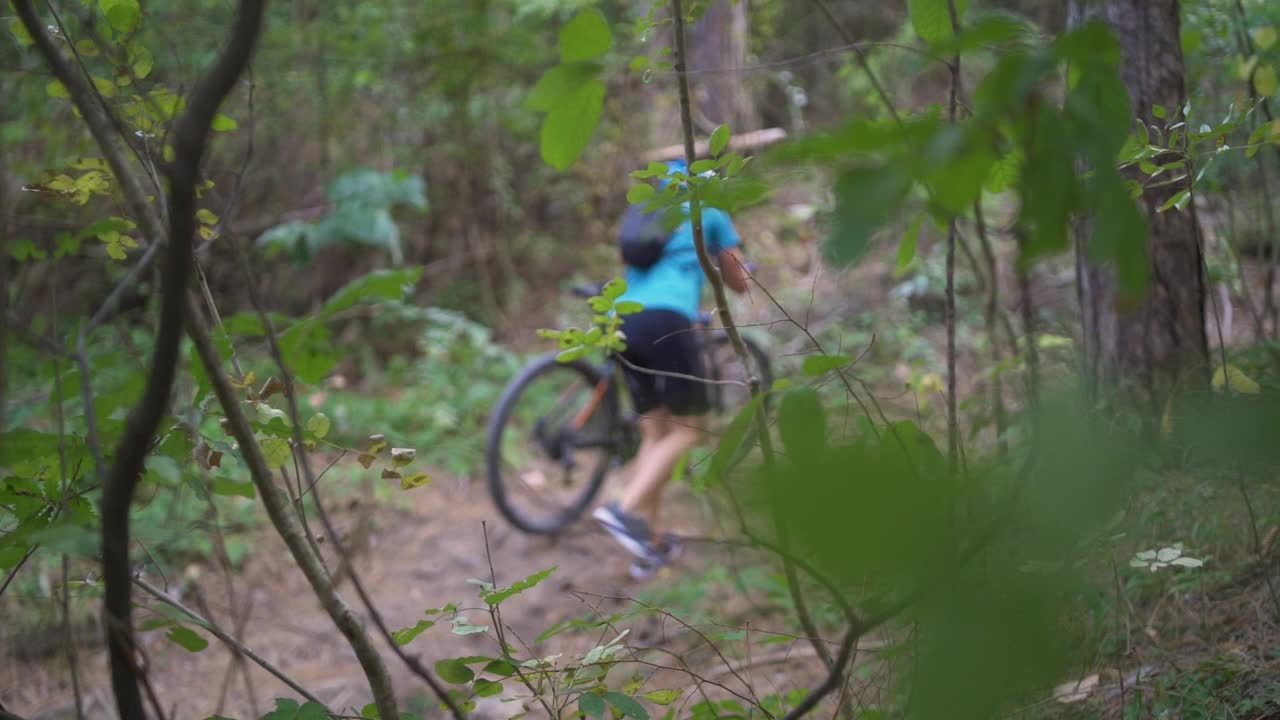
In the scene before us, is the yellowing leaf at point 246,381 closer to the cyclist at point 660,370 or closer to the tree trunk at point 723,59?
the cyclist at point 660,370

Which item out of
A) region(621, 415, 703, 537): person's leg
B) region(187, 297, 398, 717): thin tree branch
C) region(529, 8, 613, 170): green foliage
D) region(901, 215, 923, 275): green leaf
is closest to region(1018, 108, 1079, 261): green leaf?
region(901, 215, 923, 275): green leaf

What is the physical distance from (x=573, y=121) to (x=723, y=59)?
6888 mm

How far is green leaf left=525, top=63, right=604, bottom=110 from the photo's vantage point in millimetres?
968

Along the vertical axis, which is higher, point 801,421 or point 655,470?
point 801,421

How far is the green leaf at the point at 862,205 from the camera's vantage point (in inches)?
22.6

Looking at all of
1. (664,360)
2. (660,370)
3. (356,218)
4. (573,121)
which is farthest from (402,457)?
(356,218)

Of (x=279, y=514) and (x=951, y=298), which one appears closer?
(x=279, y=514)

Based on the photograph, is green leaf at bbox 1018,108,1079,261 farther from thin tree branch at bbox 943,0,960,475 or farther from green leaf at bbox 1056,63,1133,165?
thin tree branch at bbox 943,0,960,475

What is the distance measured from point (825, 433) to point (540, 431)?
12.1 feet

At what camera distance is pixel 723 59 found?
7465 mm

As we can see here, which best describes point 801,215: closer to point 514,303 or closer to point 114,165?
point 514,303

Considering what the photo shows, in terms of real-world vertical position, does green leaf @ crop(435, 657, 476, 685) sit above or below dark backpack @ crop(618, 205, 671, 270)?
below

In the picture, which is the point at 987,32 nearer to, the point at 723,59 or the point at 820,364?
the point at 820,364

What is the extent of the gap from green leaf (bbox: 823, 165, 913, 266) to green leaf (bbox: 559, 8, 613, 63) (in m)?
0.47
